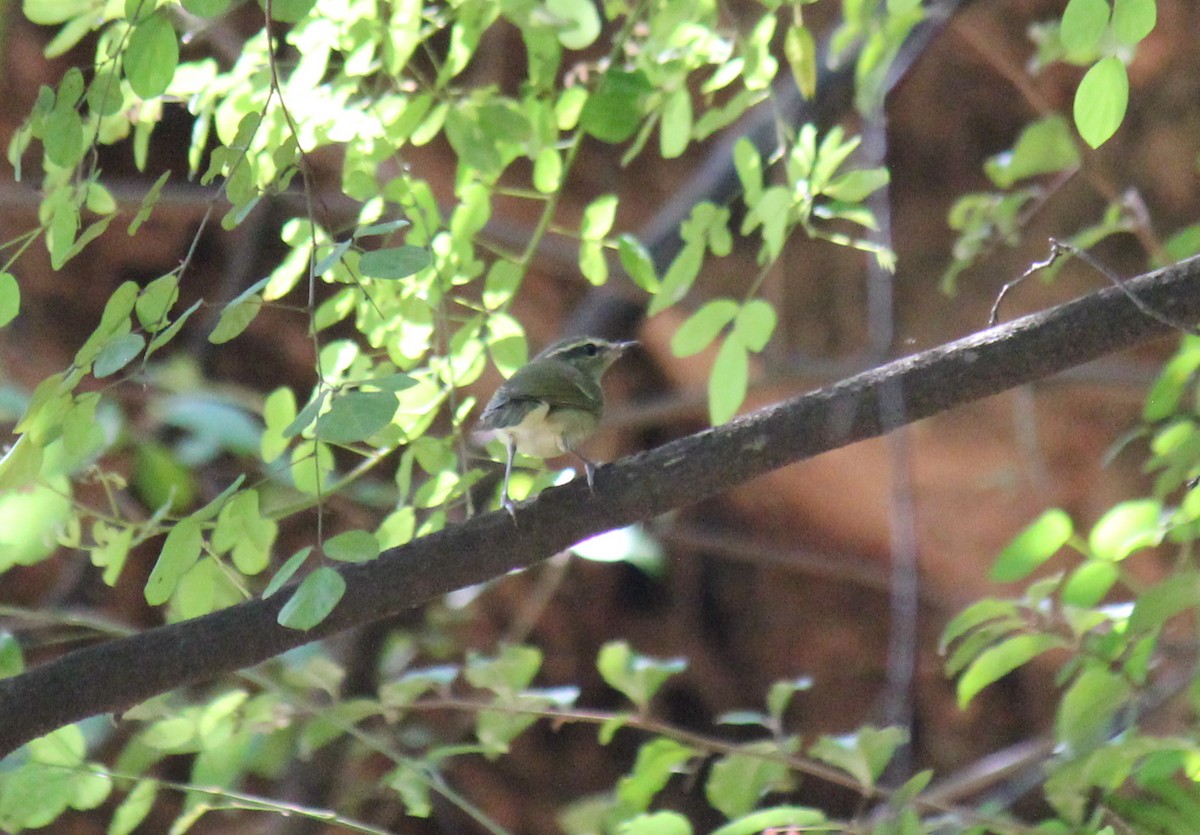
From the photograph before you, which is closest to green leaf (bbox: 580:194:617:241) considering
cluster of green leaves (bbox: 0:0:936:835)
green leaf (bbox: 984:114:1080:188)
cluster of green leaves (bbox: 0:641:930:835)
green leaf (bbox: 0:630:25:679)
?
cluster of green leaves (bbox: 0:0:936:835)

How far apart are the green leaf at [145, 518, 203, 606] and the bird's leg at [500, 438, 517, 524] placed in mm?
451

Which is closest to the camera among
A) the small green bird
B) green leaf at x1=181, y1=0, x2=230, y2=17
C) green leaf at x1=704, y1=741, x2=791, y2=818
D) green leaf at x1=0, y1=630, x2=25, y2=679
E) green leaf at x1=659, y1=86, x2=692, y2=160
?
green leaf at x1=181, y1=0, x2=230, y2=17

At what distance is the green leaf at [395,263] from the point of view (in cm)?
151

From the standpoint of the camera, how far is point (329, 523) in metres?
5.08

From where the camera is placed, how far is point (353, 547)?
1.69m

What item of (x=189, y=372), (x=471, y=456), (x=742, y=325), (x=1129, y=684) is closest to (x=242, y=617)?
(x=471, y=456)

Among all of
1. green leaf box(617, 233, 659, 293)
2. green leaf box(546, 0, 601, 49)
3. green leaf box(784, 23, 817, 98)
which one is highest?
green leaf box(784, 23, 817, 98)

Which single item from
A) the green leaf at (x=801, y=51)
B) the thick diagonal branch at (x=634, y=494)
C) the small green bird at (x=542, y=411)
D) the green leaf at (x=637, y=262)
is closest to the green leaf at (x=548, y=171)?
the green leaf at (x=637, y=262)

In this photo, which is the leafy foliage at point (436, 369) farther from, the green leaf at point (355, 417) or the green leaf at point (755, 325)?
Result: the green leaf at point (355, 417)

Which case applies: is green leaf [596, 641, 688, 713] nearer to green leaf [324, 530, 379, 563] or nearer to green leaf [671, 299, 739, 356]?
green leaf [671, 299, 739, 356]

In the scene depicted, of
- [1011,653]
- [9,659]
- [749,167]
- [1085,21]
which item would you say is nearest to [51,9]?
[9,659]

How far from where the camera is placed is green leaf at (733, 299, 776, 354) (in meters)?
2.04

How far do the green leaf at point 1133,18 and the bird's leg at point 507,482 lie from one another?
3.38 feet

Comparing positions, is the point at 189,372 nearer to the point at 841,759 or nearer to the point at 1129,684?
the point at 841,759
